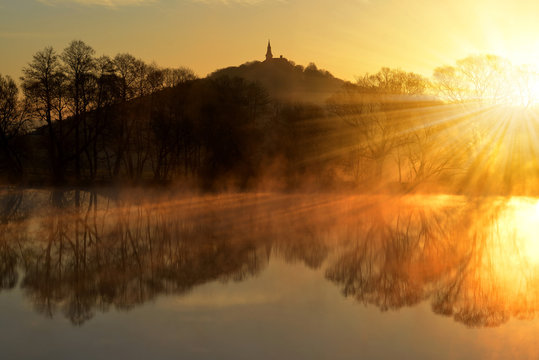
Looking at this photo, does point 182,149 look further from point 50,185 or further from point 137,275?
point 137,275

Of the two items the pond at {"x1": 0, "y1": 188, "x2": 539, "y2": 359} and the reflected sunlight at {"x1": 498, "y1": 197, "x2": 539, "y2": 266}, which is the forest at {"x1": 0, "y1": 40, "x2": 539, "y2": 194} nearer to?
the reflected sunlight at {"x1": 498, "y1": 197, "x2": 539, "y2": 266}

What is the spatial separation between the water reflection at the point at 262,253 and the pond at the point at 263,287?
0.08 metres

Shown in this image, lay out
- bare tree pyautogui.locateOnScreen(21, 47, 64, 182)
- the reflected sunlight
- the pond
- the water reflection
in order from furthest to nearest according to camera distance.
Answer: bare tree pyautogui.locateOnScreen(21, 47, 64, 182) → the reflected sunlight → the water reflection → the pond

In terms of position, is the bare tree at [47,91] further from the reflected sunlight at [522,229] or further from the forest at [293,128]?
the reflected sunlight at [522,229]

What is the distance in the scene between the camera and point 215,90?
67562mm

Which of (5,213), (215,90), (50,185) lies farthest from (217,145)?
(5,213)

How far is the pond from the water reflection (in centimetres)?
8

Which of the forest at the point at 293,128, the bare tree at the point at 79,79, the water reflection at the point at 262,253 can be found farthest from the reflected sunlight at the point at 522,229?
the bare tree at the point at 79,79

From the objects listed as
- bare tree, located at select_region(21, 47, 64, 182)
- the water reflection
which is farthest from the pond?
bare tree, located at select_region(21, 47, 64, 182)

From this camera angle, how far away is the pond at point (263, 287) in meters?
11.0

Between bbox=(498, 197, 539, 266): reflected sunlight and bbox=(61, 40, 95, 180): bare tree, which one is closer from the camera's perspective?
bbox=(498, 197, 539, 266): reflected sunlight

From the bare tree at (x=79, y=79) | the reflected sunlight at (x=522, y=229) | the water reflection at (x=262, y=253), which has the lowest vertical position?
the reflected sunlight at (x=522, y=229)

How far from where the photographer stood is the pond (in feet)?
36.0

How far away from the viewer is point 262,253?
20078 mm
